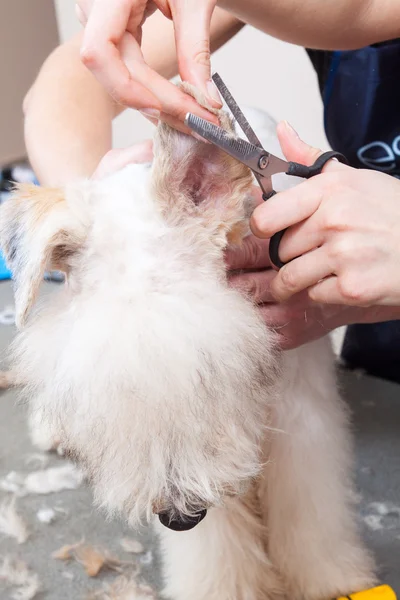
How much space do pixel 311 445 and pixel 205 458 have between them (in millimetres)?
399

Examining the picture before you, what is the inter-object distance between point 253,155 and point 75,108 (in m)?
0.59

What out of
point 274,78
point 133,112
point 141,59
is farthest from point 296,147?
point 133,112

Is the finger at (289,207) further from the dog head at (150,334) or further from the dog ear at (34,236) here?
the dog ear at (34,236)

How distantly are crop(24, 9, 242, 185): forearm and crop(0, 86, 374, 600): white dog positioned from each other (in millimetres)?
326

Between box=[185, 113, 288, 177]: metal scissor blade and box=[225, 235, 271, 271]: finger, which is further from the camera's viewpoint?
box=[225, 235, 271, 271]: finger

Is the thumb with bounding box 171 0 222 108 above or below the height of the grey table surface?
above

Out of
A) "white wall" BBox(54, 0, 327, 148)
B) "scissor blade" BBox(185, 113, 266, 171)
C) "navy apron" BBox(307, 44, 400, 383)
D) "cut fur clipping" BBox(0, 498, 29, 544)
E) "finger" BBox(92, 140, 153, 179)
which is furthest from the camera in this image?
"white wall" BBox(54, 0, 327, 148)

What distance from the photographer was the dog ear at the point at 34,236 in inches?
26.8

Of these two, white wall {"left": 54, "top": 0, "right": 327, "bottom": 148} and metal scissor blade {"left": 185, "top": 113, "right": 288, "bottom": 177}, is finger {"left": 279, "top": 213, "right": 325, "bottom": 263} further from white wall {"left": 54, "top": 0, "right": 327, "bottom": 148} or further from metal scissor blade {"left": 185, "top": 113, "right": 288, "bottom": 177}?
white wall {"left": 54, "top": 0, "right": 327, "bottom": 148}

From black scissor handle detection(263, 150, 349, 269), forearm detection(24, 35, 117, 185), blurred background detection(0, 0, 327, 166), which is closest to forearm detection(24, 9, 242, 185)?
forearm detection(24, 35, 117, 185)

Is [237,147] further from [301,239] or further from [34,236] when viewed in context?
[34,236]

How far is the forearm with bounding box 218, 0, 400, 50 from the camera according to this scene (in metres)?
0.84

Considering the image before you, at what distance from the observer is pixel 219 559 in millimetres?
1004

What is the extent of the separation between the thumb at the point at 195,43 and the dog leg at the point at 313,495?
454 mm
